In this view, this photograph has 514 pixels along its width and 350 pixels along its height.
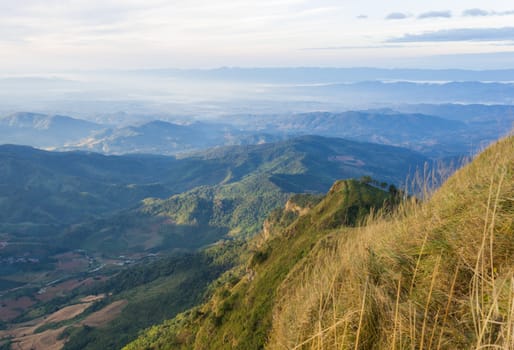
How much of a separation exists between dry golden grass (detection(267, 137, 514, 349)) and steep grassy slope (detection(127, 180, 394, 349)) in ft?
43.2

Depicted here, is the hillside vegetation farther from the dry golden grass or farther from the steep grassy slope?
the steep grassy slope

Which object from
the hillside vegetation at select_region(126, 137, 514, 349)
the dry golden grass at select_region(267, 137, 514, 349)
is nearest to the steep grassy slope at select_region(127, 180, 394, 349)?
the hillside vegetation at select_region(126, 137, 514, 349)

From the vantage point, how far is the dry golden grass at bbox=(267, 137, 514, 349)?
12.7ft

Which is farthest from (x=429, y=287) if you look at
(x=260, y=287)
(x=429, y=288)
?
(x=260, y=287)

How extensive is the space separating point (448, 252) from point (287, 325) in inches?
110

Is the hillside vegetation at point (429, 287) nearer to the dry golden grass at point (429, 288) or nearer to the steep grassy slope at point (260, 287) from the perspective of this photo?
the dry golden grass at point (429, 288)

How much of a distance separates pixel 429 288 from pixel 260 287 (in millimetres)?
28055

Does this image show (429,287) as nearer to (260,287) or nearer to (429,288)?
(429,288)

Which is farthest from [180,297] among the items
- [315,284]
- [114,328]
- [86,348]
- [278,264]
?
[315,284]

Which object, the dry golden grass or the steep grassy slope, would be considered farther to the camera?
the steep grassy slope

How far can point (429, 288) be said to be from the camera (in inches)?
193

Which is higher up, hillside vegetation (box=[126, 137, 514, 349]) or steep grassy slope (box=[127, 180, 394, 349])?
hillside vegetation (box=[126, 137, 514, 349])

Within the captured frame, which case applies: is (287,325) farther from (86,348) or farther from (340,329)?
(86,348)

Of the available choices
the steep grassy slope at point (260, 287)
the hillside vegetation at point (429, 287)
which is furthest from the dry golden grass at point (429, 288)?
the steep grassy slope at point (260, 287)
